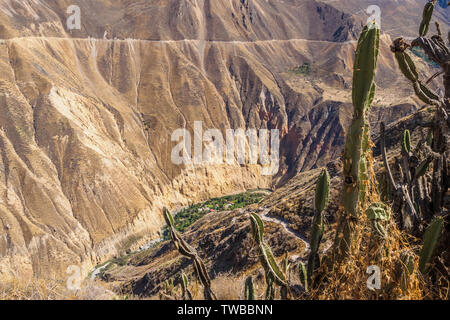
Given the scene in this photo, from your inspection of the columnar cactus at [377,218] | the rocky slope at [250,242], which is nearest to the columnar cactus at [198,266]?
the columnar cactus at [377,218]

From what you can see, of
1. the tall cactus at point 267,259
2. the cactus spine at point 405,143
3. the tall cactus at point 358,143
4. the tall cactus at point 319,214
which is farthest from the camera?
the cactus spine at point 405,143

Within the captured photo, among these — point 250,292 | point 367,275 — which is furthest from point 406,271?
point 250,292

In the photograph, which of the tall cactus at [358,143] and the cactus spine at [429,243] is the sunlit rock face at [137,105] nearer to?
the tall cactus at [358,143]

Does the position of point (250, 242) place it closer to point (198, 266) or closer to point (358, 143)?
point (198, 266)

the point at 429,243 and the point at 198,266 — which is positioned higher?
the point at 429,243

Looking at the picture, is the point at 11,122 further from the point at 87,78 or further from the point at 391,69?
the point at 391,69

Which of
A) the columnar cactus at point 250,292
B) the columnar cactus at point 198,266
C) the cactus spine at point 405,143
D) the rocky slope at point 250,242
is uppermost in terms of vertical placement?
the cactus spine at point 405,143

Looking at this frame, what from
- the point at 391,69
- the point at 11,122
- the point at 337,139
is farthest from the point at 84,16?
the point at 391,69
